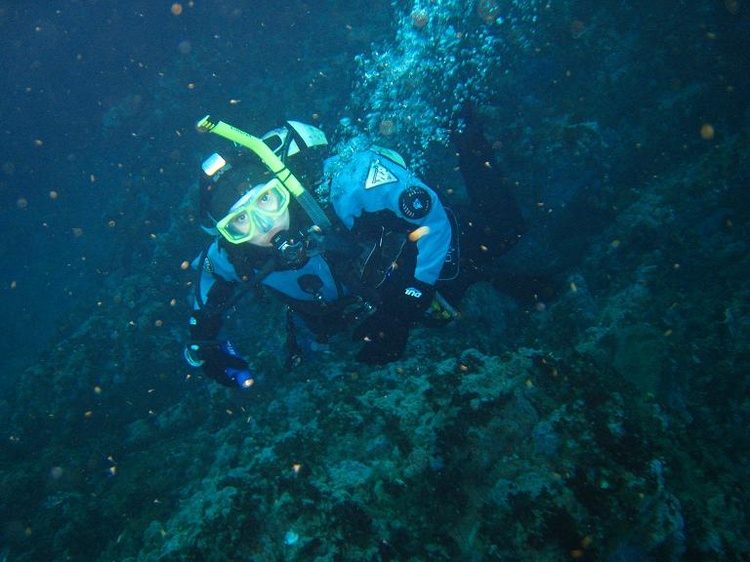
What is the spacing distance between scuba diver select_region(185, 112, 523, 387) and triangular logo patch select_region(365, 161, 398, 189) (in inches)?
0.5

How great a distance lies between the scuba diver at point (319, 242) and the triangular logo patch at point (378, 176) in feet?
0.04

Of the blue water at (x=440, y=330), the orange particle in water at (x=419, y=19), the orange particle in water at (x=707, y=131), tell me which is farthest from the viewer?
the orange particle in water at (x=419, y=19)

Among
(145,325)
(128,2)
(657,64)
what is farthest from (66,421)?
(657,64)

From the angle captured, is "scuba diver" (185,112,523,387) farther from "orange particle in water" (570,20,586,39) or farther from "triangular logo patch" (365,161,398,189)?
"orange particle in water" (570,20,586,39)

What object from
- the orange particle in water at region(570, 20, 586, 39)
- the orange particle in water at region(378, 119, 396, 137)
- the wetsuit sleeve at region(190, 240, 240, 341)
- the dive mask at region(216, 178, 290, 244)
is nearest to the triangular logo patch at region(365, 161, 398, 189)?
the dive mask at region(216, 178, 290, 244)

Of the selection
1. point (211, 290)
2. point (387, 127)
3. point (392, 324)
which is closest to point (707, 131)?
point (387, 127)

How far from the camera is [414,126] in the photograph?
19.9 ft

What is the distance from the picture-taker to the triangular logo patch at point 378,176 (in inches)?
138

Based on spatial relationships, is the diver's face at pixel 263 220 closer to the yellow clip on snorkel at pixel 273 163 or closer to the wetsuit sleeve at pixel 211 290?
the yellow clip on snorkel at pixel 273 163

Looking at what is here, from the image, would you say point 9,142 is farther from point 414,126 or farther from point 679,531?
point 679,531

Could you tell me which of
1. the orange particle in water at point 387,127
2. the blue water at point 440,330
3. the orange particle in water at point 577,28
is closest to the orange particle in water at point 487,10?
the blue water at point 440,330

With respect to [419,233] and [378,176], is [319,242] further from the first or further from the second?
[419,233]

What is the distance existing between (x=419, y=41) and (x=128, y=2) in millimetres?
8035

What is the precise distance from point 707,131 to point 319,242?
4.76m
